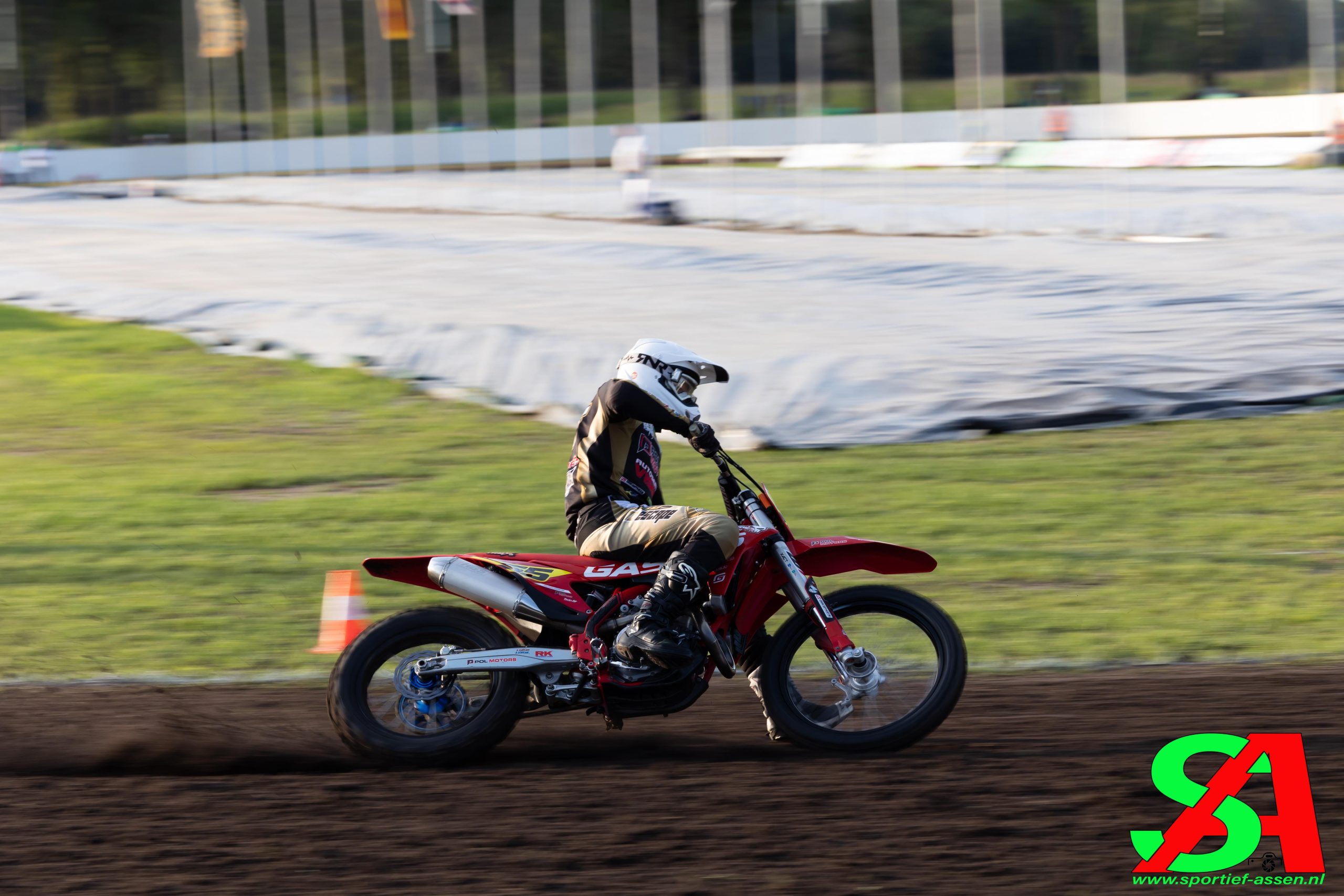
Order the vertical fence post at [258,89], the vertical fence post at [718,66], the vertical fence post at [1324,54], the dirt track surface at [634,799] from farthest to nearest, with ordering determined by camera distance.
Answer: the vertical fence post at [258,89]
the vertical fence post at [718,66]
the vertical fence post at [1324,54]
the dirt track surface at [634,799]

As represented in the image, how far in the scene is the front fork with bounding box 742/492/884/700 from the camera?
6.20 metres

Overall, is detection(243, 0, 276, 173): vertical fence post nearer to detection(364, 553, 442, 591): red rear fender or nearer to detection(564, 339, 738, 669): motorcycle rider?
detection(364, 553, 442, 591): red rear fender

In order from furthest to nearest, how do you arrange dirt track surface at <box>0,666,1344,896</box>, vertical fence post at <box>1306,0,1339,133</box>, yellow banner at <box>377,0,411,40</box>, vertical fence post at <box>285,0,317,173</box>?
vertical fence post at <box>285,0,317,173</box>, yellow banner at <box>377,0,411,40</box>, vertical fence post at <box>1306,0,1339,133</box>, dirt track surface at <box>0,666,1344,896</box>

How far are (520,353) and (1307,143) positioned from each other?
27.7m

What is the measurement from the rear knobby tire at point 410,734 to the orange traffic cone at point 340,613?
2121mm

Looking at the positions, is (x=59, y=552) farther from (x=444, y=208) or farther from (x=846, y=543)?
(x=444, y=208)

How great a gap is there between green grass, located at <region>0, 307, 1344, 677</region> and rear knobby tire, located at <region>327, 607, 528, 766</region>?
2188 mm

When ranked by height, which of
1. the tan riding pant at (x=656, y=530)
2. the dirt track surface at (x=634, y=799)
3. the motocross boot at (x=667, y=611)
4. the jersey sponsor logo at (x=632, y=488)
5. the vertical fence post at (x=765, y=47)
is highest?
the vertical fence post at (x=765, y=47)

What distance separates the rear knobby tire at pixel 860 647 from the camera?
621cm

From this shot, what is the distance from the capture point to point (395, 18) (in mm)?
42719

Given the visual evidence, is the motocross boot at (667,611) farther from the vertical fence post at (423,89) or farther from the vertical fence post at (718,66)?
the vertical fence post at (423,89)

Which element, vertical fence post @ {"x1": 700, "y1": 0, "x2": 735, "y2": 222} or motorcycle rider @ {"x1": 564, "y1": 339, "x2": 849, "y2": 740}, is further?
vertical fence post @ {"x1": 700, "y1": 0, "x2": 735, "y2": 222}

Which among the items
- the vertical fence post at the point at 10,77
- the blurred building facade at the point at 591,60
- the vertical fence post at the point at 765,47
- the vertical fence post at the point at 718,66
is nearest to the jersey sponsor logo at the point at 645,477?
the blurred building facade at the point at 591,60

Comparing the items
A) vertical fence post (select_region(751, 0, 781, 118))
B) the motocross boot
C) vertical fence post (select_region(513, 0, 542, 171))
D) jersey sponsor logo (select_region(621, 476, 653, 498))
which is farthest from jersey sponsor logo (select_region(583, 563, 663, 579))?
vertical fence post (select_region(513, 0, 542, 171))
